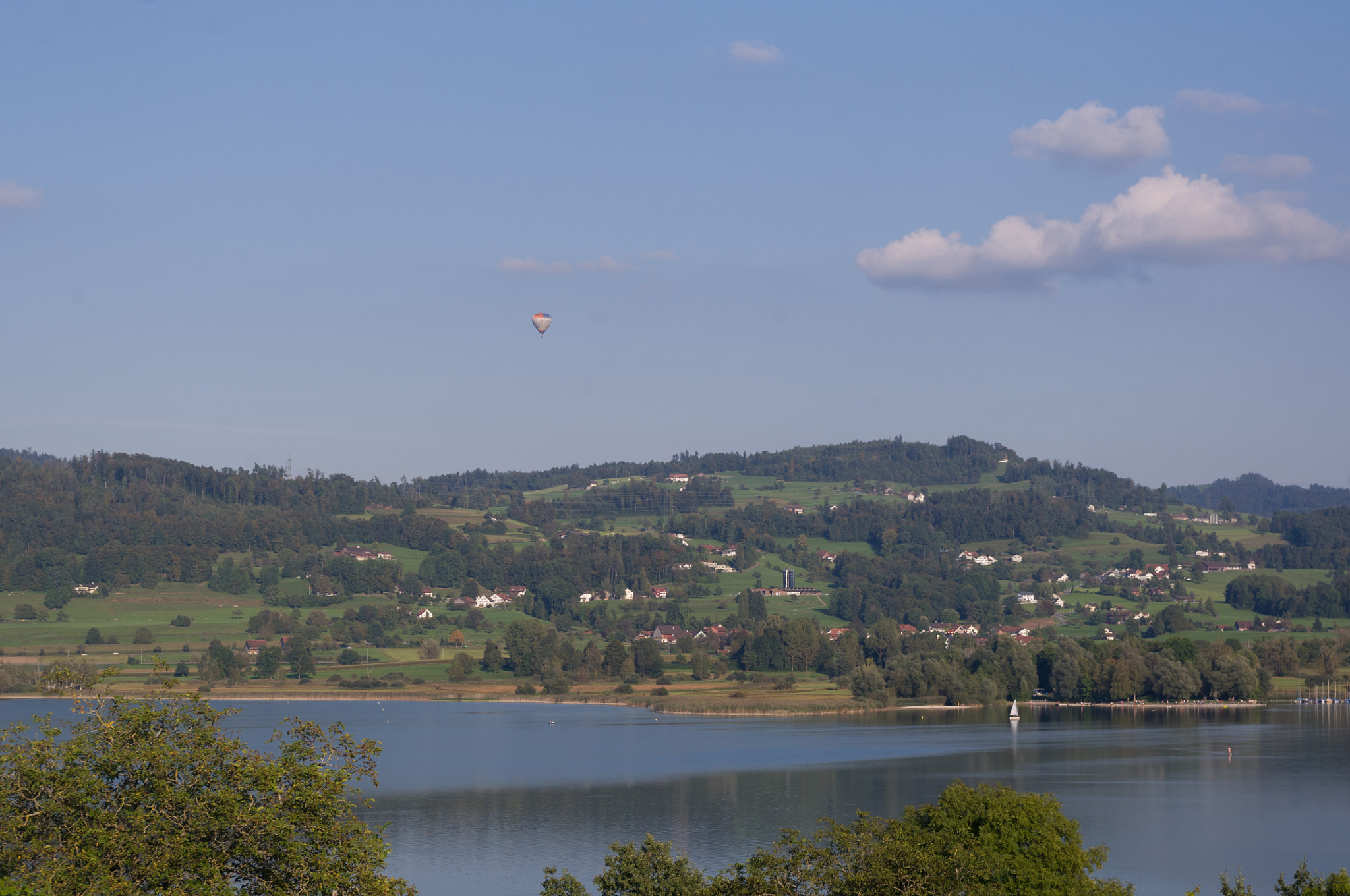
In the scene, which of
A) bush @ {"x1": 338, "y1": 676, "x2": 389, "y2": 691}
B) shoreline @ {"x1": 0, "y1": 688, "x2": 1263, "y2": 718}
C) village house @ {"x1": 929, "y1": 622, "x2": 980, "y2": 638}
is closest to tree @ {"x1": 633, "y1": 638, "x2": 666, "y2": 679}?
shoreline @ {"x1": 0, "y1": 688, "x2": 1263, "y2": 718}

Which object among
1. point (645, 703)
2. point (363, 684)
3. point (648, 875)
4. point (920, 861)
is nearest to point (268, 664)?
point (363, 684)

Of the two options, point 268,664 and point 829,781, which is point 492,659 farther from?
point 829,781

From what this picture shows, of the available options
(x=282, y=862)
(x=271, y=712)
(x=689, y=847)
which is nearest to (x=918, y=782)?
(x=689, y=847)

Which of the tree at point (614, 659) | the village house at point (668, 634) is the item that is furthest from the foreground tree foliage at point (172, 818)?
the village house at point (668, 634)

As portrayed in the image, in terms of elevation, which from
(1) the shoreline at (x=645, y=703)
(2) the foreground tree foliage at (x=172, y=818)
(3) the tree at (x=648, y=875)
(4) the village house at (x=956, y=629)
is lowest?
(1) the shoreline at (x=645, y=703)

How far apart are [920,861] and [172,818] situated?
1175 centimetres

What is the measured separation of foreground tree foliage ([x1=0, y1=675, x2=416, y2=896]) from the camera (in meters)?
17.9

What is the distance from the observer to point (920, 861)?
21281 millimetres

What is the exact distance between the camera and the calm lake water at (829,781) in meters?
47.7

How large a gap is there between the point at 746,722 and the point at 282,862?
88.3 metres

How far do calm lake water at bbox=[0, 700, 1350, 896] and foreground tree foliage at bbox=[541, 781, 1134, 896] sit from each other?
49.7 ft

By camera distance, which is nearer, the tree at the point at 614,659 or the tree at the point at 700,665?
the tree at the point at 700,665

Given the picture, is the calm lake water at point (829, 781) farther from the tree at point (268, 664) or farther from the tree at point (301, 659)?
the tree at point (301, 659)

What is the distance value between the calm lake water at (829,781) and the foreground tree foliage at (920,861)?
1514 cm
